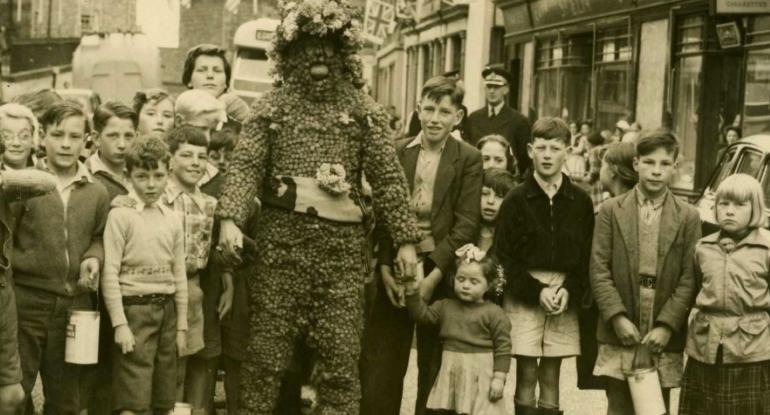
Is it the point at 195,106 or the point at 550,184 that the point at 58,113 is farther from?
the point at 550,184

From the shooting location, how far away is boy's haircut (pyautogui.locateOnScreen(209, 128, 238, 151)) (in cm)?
691

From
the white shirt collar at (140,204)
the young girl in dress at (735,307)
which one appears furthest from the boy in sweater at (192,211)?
the young girl in dress at (735,307)

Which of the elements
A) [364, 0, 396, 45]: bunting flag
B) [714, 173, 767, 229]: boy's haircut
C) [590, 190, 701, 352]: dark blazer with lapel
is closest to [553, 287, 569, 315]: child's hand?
[590, 190, 701, 352]: dark blazer with lapel

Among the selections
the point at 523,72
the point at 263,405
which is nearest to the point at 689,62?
the point at 523,72

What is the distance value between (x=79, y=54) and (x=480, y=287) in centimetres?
1938

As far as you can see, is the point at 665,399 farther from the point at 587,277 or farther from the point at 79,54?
the point at 79,54

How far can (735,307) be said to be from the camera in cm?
583

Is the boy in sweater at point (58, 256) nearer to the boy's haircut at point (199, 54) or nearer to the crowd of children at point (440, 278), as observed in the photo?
the crowd of children at point (440, 278)

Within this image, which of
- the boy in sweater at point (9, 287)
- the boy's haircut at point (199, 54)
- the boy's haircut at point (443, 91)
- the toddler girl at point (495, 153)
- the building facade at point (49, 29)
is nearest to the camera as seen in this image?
the boy in sweater at point (9, 287)

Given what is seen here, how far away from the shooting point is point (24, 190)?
5.16m

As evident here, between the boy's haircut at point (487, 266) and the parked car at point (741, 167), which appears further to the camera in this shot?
the parked car at point (741, 167)

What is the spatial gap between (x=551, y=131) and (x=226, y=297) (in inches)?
74.7

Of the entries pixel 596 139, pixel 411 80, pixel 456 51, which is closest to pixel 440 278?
pixel 596 139

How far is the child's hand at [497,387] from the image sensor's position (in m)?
6.20
